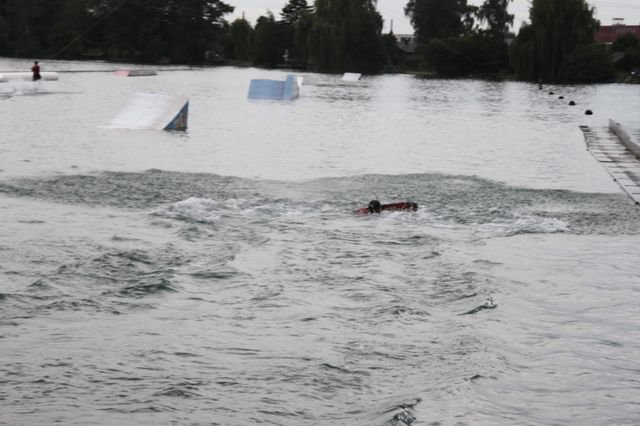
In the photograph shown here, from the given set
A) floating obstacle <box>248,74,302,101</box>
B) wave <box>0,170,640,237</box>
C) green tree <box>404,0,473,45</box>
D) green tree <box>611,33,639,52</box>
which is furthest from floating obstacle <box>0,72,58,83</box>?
green tree <box>404,0,473,45</box>

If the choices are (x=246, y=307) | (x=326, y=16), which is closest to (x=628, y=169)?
(x=246, y=307)

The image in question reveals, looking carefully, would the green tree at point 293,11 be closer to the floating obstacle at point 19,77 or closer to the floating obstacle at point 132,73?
the floating obstacle at point 132,73

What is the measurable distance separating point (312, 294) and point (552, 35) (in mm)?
93081

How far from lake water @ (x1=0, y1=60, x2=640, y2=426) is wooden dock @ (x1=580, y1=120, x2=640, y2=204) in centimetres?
51

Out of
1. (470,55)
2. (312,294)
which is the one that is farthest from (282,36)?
(312,294)

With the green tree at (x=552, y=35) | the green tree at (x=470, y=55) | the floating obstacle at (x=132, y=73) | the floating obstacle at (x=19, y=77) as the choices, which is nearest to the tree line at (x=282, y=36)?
the green tree at (x=470, y=55)

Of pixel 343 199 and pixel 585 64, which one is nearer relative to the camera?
pixel 343 199

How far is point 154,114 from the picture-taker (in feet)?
120

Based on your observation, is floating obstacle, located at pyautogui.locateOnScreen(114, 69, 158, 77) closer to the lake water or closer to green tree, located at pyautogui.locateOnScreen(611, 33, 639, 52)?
green tree, located at pyautogui.locateOnScreen(611, 33, 639, 52)

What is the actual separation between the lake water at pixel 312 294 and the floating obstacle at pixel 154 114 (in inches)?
405

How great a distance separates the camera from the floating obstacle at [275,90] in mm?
62469

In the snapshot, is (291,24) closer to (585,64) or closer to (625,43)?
(625,43)

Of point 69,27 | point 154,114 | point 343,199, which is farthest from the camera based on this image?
point 69,27

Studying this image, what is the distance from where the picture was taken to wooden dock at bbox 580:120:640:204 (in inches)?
870
